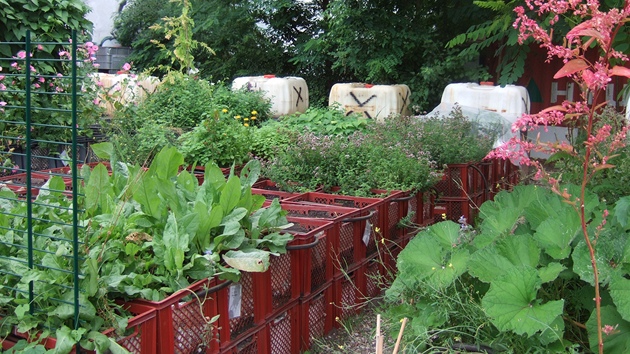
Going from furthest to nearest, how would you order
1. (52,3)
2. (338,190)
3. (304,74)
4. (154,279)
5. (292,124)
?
(304,74) < (292,124) < (52,3) < (338,190) < (154,279)

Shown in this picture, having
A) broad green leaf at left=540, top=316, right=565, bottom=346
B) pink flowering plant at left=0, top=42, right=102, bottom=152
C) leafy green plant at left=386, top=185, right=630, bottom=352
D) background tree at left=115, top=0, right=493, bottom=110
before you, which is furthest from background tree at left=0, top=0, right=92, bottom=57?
broad green leaf at left=540, top=316, right=565, bottom=346

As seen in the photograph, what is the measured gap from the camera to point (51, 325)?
2.26 m

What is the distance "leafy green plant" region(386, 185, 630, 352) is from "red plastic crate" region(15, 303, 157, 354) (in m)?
1.07

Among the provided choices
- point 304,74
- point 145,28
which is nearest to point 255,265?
point 304,74

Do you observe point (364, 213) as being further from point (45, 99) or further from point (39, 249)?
point (45, 99)

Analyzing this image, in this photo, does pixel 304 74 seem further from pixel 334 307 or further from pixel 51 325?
pixel 51 325

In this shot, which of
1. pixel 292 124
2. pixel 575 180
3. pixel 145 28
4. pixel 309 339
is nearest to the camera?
pixel 309 339

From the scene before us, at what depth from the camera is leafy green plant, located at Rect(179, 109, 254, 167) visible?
18.2ft

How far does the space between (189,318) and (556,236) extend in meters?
1.57

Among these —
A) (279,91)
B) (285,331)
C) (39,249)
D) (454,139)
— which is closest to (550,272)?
(285,331)

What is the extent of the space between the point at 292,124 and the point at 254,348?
4.22 meters

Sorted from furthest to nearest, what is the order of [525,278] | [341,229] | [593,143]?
[341,229] → [525,278] → [593,143]

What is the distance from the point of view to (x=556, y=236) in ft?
8.60

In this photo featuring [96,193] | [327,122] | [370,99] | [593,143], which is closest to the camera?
[593,143]
